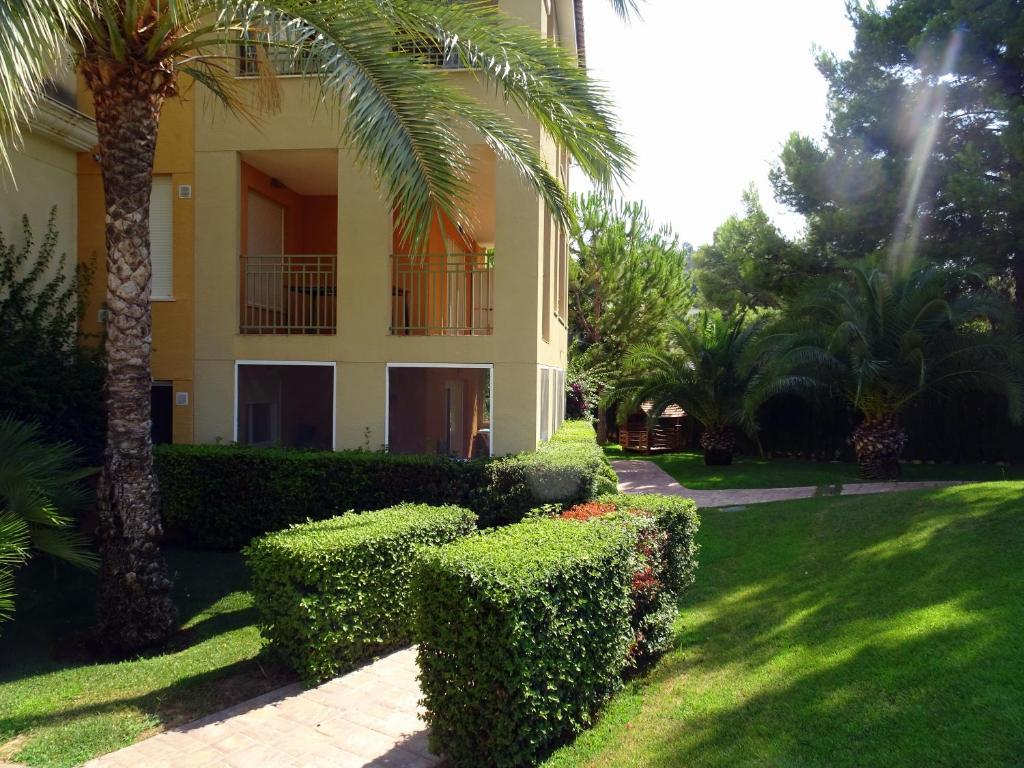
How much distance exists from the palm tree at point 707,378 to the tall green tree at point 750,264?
51.5 inches

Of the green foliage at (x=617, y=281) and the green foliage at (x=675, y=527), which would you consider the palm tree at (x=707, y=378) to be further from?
the green foliage at (x=675, y=527)

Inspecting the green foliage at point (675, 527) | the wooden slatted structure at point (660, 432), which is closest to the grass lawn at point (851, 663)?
the green foliage at point (675, 527)

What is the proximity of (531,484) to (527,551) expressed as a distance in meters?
4.50

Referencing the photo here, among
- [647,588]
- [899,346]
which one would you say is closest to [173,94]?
[647,588]

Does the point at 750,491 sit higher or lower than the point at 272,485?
lower

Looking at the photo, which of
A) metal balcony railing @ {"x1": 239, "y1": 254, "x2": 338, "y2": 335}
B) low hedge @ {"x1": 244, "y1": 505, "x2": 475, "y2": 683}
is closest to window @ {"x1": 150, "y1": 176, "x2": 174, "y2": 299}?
metal balcony railing @ {"x1": 239, "y1": 254, "x2": 338, "y2": 335}

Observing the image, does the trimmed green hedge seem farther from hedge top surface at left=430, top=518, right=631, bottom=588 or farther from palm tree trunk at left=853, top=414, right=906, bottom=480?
palm tree trunk at left=853, top=414, right=906, bottom=480

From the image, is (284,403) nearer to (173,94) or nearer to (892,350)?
(173,94)

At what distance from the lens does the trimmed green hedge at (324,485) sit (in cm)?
948

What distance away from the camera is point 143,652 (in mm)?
7082

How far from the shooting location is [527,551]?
504 centimetres

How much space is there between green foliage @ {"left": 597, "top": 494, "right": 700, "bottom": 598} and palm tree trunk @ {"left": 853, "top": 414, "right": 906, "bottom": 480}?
11.0 meters

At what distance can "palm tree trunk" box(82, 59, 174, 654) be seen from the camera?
7.12 metres

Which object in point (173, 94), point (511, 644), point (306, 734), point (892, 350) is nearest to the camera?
point (511, 644)
